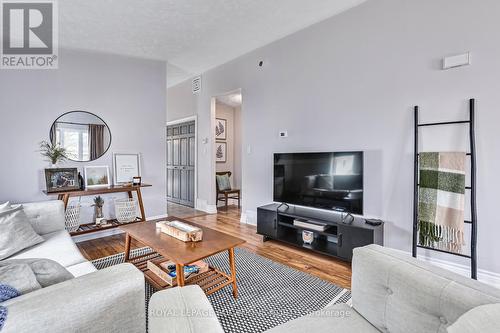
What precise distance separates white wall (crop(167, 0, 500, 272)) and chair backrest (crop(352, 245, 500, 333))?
69.3 inches

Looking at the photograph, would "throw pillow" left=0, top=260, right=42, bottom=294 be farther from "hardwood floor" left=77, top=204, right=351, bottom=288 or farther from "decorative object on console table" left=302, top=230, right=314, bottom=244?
"decorative object on console table" left=302, top=230, right=314, bottom=244

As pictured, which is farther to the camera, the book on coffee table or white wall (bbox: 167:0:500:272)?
white wall (bbox: 167:0:500:272)

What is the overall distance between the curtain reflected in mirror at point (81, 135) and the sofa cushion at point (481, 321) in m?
4.15

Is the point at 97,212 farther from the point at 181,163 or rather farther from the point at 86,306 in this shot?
the point at 86,306

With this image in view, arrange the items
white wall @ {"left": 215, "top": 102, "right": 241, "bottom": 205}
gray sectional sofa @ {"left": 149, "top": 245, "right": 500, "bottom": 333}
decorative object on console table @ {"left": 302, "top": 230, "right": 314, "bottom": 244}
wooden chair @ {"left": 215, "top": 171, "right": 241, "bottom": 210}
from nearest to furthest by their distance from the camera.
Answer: gray sectional sofa @ {"left": 149, "top": 245, "right": 500, "bottom": 333}, decorative object on console table @ {"left": 302, "top": 230, "right": 314, "bottom": 244}, wooden chair @ {"left": 215, "top": 171, "right": 241, "bottom": 210}, white wall @ {"left": 215, "top": 102, "right": 241, "bottom": 205}

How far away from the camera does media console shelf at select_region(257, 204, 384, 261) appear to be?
255 cm

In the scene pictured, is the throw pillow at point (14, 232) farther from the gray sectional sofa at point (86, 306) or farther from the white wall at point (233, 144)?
the white wall at point (233, 144)

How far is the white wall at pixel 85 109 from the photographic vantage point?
3.18 m

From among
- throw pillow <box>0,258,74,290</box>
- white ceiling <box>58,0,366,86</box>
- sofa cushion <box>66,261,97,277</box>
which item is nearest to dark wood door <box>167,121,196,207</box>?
white ceiling <box>58,0,366,86</box>

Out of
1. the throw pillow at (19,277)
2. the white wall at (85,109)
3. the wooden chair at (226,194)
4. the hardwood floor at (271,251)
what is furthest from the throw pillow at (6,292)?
the wooden chair at (226,194)

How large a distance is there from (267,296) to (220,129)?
4.42 m

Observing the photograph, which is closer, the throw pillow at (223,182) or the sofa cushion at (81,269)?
the sofa cushion at (81,269)

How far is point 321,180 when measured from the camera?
302cm

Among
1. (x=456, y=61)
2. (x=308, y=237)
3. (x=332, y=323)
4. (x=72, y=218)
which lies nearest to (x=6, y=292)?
(x=332, y=323)
